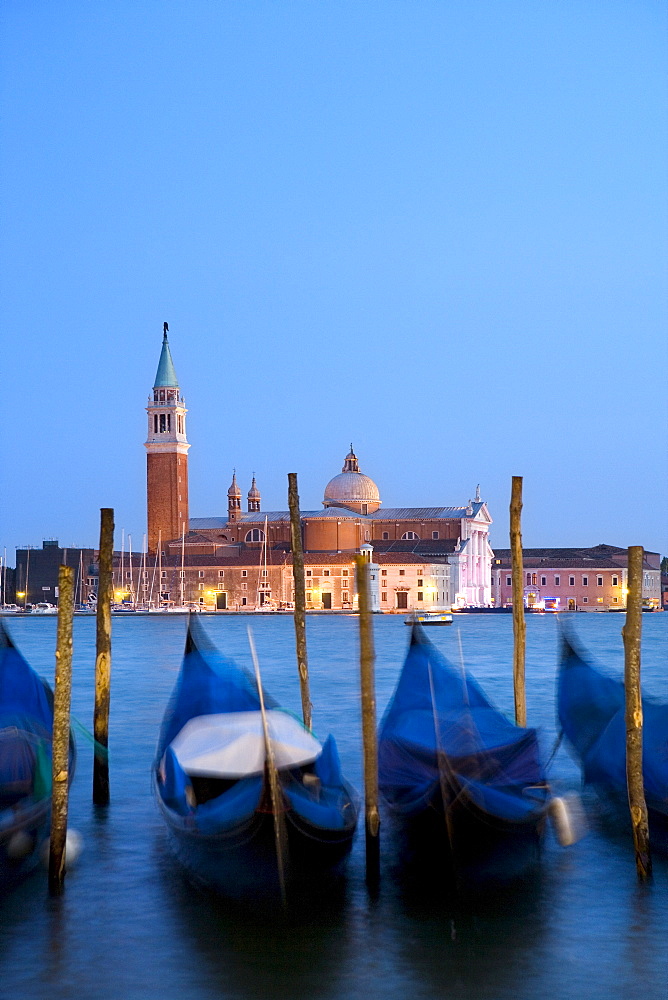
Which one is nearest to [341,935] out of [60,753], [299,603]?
[60,753]

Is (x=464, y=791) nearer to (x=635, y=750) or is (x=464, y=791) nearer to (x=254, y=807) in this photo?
(x=635, y=750)

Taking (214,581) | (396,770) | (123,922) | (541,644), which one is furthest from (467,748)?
(214,581)

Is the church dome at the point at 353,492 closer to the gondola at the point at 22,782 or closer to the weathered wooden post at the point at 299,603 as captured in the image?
the weathered wooden post at the point at 299,603

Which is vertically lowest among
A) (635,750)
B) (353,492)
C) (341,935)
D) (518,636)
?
(341,935)

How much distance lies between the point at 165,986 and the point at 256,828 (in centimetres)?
89

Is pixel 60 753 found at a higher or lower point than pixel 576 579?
lower

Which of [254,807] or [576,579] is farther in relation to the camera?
[576,579]

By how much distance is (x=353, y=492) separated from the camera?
65.6 metres

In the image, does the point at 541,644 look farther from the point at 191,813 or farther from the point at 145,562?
the point at 191,813

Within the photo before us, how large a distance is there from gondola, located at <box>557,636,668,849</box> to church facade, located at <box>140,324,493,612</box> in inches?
1955

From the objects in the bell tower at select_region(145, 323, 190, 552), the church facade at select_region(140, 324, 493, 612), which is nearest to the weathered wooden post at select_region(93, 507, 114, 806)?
the church facade at select_region(140, 324, 493, 612)

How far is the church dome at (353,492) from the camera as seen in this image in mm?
65625

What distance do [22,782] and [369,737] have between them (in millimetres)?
2190

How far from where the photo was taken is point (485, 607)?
67.0 m
